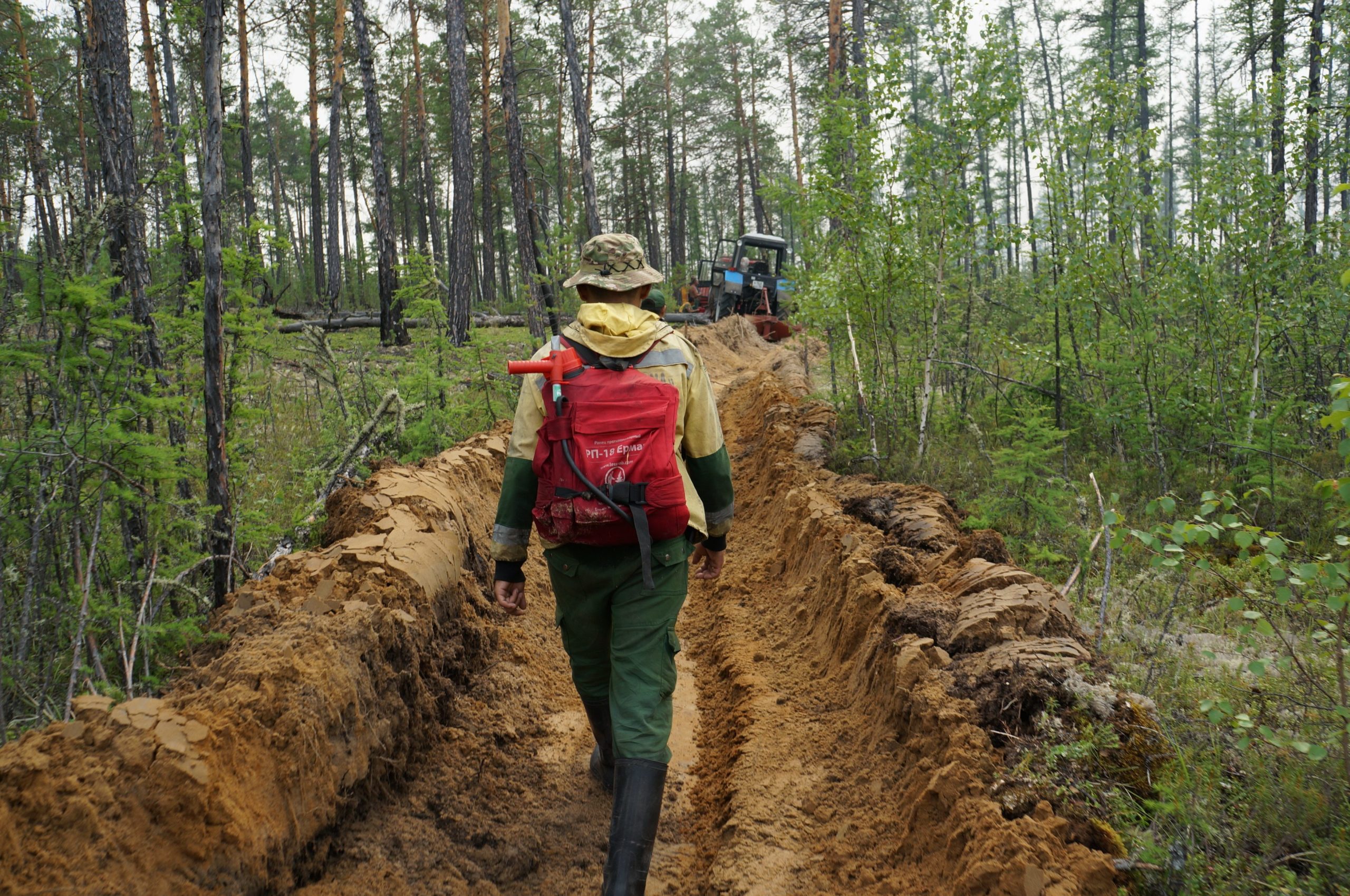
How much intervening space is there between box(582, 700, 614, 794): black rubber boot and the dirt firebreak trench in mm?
110

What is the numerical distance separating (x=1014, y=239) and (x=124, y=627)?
6.63 metres

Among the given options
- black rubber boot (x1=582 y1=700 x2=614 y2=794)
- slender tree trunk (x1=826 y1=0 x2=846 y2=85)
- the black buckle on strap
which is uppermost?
slender tree trunk (x1=826 y1=0 x2=846 y2=85)

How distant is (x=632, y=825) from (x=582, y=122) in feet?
50.7

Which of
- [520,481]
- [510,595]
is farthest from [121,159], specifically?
[510,595]

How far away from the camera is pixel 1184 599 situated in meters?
5.32

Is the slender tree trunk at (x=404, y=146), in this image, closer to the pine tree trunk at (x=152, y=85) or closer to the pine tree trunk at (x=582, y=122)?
the pine tree trunk at (x=152, y=85)

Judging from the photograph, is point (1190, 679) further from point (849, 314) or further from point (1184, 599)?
point (849, 314)

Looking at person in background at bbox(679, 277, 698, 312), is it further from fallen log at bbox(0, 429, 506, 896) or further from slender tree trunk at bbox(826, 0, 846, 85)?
fallen log at bbox(0, 429, 506, 896)

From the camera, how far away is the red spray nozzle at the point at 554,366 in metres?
2.92

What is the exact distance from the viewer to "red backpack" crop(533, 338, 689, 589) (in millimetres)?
2840

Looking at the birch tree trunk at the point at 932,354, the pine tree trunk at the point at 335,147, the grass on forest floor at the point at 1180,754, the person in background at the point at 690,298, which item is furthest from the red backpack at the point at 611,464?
the person in background at the point at 690,298

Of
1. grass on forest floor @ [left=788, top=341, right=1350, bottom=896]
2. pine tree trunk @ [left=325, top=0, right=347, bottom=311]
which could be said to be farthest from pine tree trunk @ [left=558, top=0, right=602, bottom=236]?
grass on forest floor @ [left=788, top=341, right=1350, bottom=896]

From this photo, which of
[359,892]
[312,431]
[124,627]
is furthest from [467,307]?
[359,892]

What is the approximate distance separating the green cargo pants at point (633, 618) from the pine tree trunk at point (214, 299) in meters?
2.19
